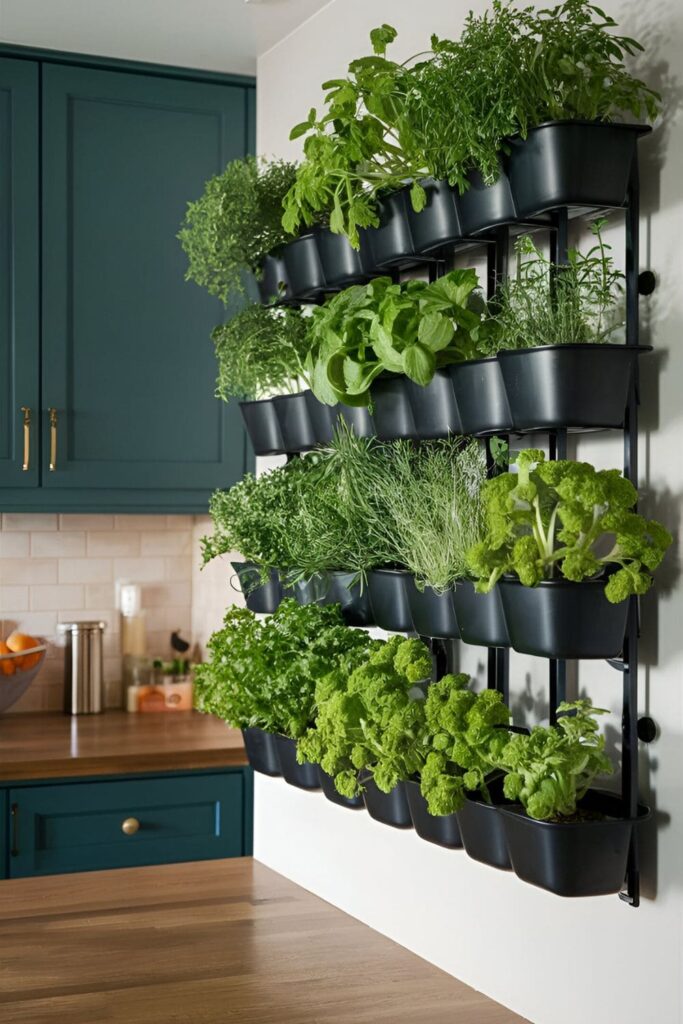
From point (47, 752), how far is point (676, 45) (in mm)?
2347

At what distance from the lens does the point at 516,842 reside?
1.60 metres

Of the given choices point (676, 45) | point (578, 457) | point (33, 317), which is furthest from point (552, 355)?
point (33, 317)

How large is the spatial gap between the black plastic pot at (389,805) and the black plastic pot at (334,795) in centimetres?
7

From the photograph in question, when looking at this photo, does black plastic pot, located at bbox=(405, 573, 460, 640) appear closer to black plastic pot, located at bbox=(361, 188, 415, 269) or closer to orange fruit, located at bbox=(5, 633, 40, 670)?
black plastic pot, located at bbox=(361, 188, 415, 269)

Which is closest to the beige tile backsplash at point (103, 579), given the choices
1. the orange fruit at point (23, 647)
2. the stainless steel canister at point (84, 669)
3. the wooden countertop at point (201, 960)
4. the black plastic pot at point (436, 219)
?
the stainless steel canister at point (84, 669)

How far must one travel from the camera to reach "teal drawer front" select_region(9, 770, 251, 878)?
123 inches

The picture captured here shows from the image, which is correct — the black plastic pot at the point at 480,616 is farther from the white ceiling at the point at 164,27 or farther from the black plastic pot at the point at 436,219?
the white ceiling at the point at 164,27

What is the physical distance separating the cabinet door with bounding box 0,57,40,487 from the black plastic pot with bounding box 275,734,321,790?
1.38 m

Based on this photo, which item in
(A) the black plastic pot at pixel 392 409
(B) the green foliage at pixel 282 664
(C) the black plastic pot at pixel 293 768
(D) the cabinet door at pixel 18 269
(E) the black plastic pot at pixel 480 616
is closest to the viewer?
(E) the black plastic pot at pixel 480 616

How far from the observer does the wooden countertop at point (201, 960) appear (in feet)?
5.99

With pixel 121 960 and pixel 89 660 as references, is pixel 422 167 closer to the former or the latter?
pixel 121 960

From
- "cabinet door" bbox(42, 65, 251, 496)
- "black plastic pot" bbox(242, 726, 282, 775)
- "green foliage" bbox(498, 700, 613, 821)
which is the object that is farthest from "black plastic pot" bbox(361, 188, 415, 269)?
"cabinet door" bbox(42, 65, 251, 496)

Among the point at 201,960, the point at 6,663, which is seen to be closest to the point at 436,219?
the point at 201,960

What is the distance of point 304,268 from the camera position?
225cm
